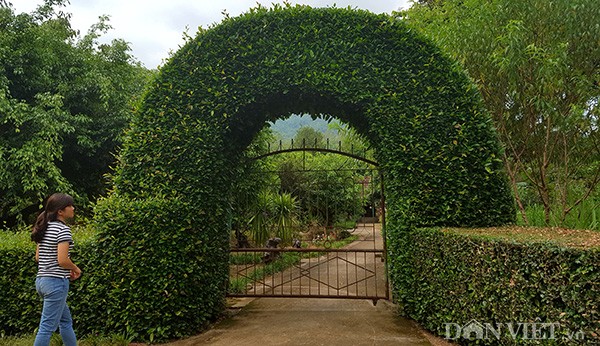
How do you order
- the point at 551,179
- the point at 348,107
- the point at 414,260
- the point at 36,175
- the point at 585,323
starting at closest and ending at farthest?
the point at 585,323, the point at 414,260, the point at 348,107, the point at 551,179, the point at 36,175

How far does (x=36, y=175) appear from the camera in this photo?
7.83 meters

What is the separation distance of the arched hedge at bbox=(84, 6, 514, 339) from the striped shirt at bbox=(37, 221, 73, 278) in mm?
922

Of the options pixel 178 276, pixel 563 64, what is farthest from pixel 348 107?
pixel 178 276

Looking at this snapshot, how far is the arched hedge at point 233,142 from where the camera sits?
405cm

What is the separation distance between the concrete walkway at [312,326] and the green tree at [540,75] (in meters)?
2.52

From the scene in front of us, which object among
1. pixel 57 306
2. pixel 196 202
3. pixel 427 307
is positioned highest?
pixel 196 202

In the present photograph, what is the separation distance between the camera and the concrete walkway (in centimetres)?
397

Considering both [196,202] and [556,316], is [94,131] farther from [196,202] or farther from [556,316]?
[556,316]

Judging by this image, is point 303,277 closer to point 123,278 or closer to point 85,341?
point 123,278

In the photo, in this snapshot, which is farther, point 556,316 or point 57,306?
point 57,306

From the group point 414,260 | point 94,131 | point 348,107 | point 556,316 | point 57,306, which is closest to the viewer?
point 556,316

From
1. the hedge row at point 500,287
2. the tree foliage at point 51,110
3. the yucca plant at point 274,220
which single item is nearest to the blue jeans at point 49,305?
the hedge row at point 500,287

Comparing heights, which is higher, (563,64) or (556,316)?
(563,64)

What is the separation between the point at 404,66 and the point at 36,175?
26.1ft
